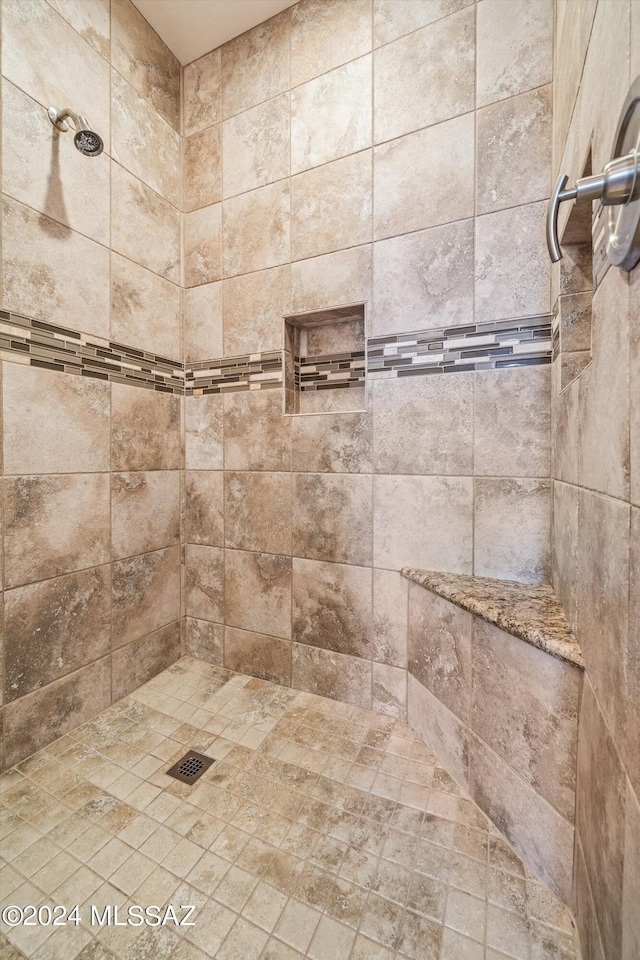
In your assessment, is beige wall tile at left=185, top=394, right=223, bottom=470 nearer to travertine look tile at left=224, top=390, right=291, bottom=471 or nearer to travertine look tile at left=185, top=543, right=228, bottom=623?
travertine look tile at left=224, top=390, right=291, bottom=471

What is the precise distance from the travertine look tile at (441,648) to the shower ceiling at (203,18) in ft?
7.98

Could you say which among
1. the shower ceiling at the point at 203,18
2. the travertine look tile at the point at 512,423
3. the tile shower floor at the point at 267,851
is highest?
the shower ceiling at the point at 203,18

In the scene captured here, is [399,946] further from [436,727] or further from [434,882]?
[436,727]

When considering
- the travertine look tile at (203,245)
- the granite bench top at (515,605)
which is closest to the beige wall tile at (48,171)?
the travertine look tile at (203,245)

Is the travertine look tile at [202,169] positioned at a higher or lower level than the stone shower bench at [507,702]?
higher

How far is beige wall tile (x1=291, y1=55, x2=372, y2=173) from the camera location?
4.80 feet

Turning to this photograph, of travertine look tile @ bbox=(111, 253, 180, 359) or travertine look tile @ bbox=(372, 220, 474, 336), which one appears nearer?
travertine look tile @ bbox=(372, 220, 474, 336)

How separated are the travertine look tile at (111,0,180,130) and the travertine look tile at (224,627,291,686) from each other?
94.7 inches

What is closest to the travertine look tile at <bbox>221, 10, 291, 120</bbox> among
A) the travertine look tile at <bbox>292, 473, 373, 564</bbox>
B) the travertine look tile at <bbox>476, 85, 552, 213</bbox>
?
the travertine look tile at <bbox>476, 85, 552, 213</bbox>

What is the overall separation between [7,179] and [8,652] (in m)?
1.49

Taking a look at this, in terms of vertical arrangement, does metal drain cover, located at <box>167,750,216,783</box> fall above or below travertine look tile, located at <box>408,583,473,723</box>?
below

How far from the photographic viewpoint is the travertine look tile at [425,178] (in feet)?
4.30

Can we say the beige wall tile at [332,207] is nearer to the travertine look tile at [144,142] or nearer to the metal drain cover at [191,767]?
the travertine look tile at [144,142]

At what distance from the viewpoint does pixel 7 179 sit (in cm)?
120
